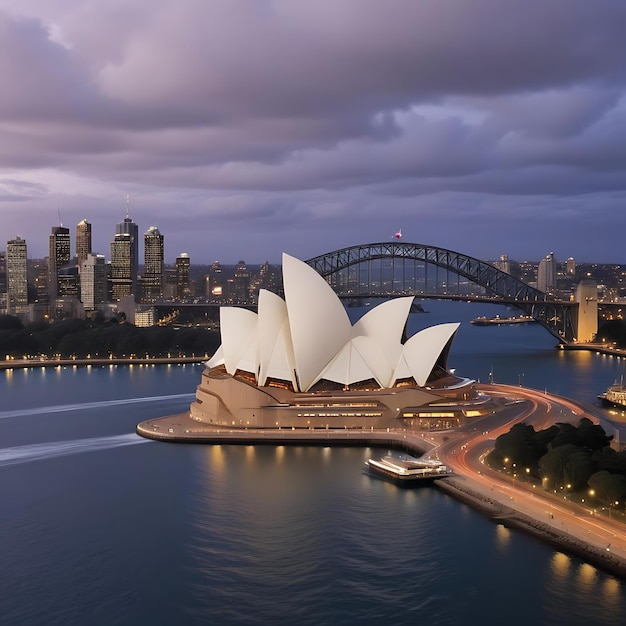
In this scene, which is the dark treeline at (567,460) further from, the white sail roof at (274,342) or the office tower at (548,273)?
the office tower at (548,273)

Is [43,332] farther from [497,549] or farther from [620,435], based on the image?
[497,549]

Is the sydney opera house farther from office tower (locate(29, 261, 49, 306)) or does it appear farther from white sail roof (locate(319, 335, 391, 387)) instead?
office tower (locate(29, 261, 49, 306))

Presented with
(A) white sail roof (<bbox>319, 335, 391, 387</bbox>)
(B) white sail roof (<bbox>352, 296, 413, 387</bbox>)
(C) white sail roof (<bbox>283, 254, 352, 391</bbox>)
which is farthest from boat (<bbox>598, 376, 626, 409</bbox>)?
(C) white sail roof (<bbox>283, 254, 352, 391</bbox>)

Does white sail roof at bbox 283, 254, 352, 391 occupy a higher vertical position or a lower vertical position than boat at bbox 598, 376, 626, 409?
higher

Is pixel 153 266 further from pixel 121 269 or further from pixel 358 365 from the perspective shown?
pixel 358 365

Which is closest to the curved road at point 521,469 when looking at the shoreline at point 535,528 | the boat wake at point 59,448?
the shoreline at point 535,528

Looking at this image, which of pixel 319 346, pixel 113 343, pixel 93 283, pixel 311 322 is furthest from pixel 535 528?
pixel 93 283
